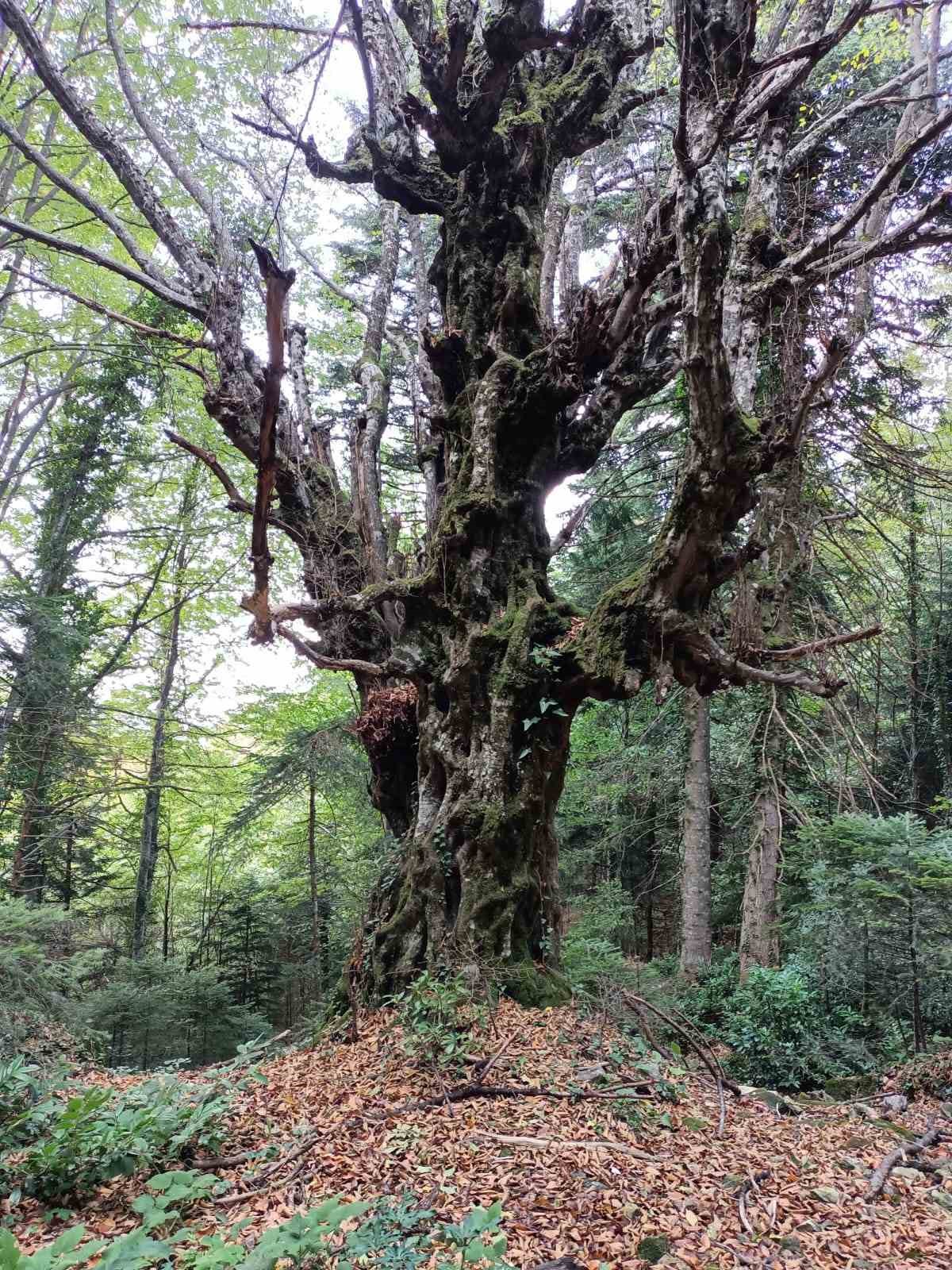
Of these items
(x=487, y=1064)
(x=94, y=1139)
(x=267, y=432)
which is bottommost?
(x=487, y=1064)

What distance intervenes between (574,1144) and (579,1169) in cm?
17

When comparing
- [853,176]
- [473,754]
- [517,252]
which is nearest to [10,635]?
[473,754]

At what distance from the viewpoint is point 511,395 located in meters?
5.60

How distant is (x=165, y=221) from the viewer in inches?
232

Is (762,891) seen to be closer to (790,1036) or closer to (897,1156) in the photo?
(790,1036)

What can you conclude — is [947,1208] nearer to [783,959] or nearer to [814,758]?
[783,959]

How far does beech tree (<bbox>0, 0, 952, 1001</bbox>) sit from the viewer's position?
443 centimetres

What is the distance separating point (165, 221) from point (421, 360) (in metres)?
2.70

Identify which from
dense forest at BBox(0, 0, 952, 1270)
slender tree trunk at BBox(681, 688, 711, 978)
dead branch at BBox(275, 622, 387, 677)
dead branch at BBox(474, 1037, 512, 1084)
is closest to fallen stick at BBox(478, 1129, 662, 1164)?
dense forest at BBox(0, 0, 952, 1270)

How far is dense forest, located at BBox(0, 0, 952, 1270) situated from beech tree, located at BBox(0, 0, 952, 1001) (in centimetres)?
4

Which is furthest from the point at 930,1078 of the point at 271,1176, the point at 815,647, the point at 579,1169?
the point at 271,1176

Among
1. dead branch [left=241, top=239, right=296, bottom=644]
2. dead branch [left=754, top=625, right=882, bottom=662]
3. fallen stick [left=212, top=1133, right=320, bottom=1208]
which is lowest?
fallen stick [left=212, top=1133, right=320, bottom=1208]

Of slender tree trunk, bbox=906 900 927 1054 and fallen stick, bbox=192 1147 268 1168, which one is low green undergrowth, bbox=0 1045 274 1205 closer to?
fallen stick, bbox=192 1147 268 1168

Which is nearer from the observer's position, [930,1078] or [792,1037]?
[930,1078]
